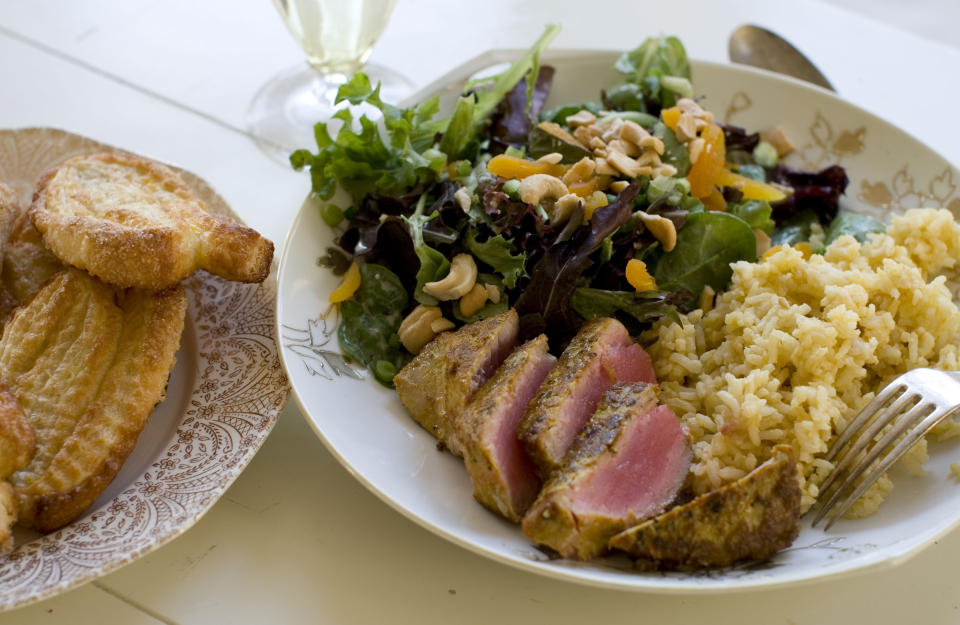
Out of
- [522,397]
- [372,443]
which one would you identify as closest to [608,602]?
[522,397]

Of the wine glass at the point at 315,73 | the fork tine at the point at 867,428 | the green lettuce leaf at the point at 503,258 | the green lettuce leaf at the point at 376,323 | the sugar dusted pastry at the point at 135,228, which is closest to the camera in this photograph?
the fork tine at the point at 867,428

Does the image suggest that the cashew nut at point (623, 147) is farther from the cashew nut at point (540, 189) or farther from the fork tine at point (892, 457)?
the fork tine at point (892, 457)

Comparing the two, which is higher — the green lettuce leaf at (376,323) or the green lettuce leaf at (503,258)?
the green lettuce leaf at (503,258)

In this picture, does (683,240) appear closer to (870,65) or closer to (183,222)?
(183,222)

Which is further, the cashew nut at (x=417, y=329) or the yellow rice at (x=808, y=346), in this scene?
the cashew nut at (x=417, y=329)

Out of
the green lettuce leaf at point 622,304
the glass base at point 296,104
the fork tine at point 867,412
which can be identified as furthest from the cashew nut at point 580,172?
the glass base at point 296,104

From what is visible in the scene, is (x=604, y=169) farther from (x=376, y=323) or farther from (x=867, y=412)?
(x=867, y=412)

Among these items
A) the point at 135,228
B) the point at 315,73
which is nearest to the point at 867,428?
the point at 135,228

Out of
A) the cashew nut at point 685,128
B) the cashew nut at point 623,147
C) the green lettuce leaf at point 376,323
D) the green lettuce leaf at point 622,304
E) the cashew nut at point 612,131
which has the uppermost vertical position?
the cashew nut at point 685,128
